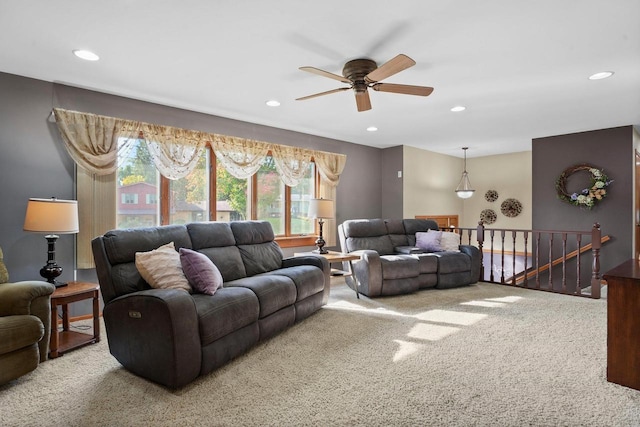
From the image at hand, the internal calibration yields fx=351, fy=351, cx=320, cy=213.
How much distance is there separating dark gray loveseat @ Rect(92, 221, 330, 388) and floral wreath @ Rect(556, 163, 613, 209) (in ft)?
14.7

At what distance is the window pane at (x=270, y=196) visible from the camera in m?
5.14

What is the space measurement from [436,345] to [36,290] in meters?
2.96

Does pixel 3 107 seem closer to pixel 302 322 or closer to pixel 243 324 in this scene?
pixel 243 324

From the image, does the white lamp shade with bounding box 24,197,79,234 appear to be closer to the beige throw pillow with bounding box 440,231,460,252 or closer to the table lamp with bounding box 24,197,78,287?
the table lamp with bounding box 24,197,78,287

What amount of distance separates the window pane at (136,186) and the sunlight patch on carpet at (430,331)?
122 inches

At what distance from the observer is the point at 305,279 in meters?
3.39

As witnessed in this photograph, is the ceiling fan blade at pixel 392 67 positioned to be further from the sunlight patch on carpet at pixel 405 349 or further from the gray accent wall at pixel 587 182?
the gray accent wall at pixel 587 182

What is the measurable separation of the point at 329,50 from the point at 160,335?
2.36 metres

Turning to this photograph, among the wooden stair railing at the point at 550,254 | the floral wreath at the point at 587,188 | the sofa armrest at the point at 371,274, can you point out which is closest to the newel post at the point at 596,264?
A: the wooden stair railing at the point at 550,254

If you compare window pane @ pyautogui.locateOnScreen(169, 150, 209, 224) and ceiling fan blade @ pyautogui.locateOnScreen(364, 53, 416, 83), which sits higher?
ceiling fan blade @ pyautogui.locateOnScreen(364, 53, 416, 83)

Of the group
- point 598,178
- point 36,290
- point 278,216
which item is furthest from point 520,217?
point 36,290

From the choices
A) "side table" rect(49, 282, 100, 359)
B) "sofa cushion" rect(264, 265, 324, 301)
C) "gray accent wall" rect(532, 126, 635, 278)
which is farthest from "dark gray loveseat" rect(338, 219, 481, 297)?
"side table" rect(49, 282, 100, 359)

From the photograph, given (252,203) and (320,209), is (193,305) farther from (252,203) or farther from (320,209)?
(252,203)

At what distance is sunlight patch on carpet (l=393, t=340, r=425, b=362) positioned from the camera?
2.58 m
